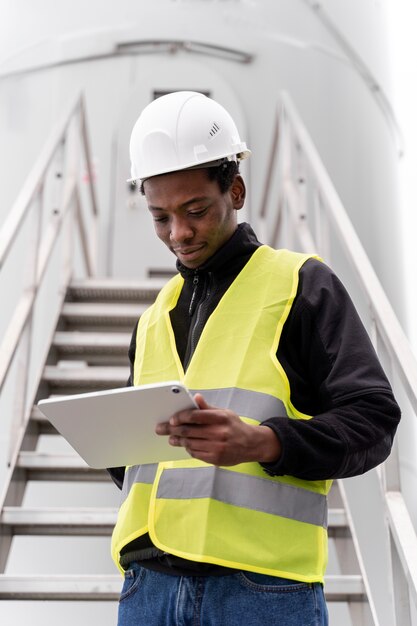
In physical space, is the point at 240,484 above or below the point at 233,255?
below

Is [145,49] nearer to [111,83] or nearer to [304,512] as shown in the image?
[111,83]

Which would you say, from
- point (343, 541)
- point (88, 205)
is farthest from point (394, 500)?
point (88, 205)

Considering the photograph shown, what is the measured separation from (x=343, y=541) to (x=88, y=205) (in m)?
3.43

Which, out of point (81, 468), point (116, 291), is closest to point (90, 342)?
point (116, 291)

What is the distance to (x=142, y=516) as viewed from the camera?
1.35 metres

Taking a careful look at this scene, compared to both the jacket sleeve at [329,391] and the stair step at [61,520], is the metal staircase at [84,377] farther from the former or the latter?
the jacket sleeve at [329,391]

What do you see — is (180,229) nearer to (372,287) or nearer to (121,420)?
(121,420)

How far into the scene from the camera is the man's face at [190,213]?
4.77 ft

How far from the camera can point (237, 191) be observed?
5.06 feet

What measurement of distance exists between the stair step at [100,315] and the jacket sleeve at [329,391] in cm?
252

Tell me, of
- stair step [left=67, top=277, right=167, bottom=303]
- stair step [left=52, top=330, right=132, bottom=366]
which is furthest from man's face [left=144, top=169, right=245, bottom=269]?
stair step [left=67, top=277, right=167, bottom=303]

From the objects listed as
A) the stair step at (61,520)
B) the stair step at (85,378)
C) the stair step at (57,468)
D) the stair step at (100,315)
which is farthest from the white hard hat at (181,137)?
the stair step at (100,315)

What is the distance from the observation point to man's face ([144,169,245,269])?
1454 millimetres

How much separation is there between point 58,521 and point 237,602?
157 centimetres
